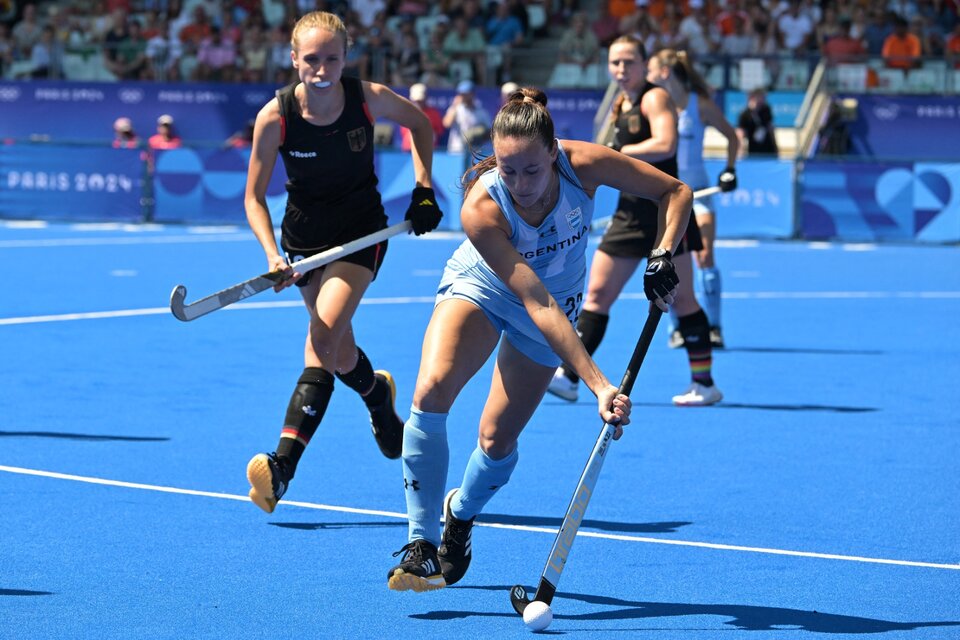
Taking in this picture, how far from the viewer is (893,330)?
13.6 meters

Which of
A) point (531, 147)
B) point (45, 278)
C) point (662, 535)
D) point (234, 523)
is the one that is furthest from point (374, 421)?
point (45, 278)

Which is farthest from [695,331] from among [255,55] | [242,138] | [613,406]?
[255,55]

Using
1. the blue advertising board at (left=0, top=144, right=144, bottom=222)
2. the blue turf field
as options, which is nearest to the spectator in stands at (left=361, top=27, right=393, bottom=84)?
the blue advertising board at (left=0, top=144, right=144, bottom=222)

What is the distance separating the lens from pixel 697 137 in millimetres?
11602

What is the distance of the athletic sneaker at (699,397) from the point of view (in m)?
9.99

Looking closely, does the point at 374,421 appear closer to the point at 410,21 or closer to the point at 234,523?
the point at 234,523

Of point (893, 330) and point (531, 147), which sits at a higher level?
point (531, 147)

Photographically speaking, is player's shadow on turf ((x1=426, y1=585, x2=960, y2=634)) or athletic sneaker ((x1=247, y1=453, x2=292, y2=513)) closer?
player's shadow on turf ((x1=426, y1=585, x2=960, y2=634))

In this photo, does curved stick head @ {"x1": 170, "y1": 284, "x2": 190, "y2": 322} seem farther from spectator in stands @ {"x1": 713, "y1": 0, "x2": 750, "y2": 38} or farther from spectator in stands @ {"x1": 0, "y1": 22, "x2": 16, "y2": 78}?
spectator in stands @ {"x1": 0, "y1": 22, "x2": 16, "y2": 78}

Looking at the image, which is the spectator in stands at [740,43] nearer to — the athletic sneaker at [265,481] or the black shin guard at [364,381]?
the black shin guard at [364,381]

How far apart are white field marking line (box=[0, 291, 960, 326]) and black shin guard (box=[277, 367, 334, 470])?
7288 mm

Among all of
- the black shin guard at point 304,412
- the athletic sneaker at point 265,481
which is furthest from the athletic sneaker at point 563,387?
the athletic sneaker at point 265,481

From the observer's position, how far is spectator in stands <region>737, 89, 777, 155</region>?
22.2 meters

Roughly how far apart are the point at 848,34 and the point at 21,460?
17.8m
